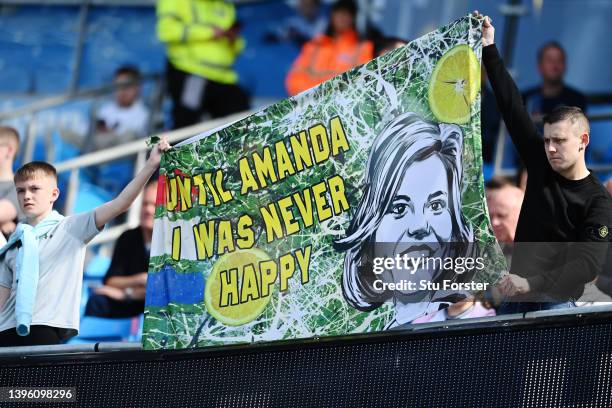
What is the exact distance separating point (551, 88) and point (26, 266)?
4.89 metres

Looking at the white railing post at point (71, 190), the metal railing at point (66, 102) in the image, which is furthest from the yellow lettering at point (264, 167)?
the metal railing at point (66, 102)

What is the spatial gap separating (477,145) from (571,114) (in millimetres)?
453

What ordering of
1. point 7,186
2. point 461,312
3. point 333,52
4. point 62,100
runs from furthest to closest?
point 62,100, point 333,52, point 7,186, point 461,312

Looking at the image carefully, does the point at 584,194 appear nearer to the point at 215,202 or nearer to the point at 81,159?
the point at 215,202

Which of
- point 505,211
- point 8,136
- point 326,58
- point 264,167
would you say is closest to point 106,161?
point 326,58

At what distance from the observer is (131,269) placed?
27.3 feet

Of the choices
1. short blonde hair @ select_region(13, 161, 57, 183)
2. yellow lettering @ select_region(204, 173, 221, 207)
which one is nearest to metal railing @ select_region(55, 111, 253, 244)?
short blonde hair @ select_region(13, 161, 57, 183)

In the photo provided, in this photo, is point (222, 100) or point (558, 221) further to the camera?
point (222, 100)

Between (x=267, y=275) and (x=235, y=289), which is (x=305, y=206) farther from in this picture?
(x=235, y=289)

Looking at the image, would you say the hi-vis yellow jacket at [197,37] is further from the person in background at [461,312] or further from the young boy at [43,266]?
the person in background at [461,312]

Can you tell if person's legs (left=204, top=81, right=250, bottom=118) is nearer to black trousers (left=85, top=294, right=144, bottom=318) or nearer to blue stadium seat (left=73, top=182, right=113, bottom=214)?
blue stadium seat (left=73, top=182, right=113, bottom=214)

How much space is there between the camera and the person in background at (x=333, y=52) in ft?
34.2

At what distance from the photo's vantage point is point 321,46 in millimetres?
10664

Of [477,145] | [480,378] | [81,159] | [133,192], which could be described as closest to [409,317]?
[480,378]
